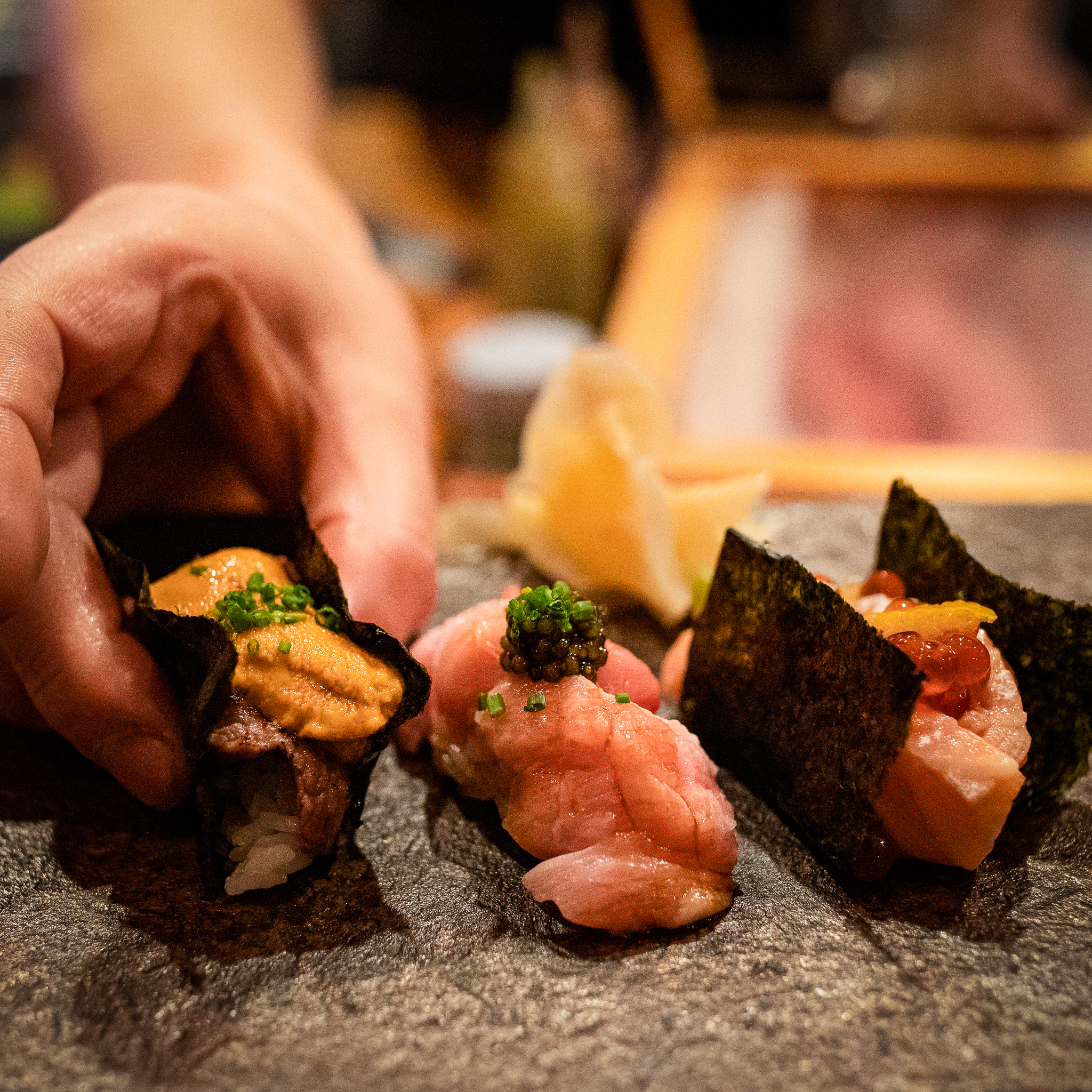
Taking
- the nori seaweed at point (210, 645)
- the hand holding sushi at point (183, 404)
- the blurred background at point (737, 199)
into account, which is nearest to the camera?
the nori seaweed at point (210, 645)

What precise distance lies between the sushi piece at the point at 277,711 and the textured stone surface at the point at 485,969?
93mm

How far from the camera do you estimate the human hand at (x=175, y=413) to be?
5.46 feet

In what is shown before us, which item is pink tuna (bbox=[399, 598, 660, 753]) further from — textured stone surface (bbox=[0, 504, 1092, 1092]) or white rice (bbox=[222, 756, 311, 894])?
white rice (bbox=[222, 756, 311, 894])

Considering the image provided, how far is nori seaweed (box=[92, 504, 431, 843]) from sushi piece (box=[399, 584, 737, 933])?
19 centimetres

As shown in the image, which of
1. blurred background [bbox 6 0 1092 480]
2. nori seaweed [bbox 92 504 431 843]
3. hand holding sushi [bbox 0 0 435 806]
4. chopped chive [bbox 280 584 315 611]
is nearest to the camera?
nori seaweed [bbox 92 504 431 843]

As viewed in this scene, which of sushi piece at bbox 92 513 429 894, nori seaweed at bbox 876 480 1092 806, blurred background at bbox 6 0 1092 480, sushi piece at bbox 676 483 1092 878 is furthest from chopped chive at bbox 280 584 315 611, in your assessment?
blurred background at bbox 6 0 1092 480

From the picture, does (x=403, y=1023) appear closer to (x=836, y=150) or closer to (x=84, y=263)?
(x=84, y=263)

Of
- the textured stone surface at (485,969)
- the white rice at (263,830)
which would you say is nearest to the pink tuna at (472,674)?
the textured stone surface at (485,969)

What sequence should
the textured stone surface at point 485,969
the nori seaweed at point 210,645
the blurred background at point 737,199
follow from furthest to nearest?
the blurred background at point 737,199, the nori seaweed at point 210,645, the textured stone surface at point 485,969

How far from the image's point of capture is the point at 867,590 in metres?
2.02

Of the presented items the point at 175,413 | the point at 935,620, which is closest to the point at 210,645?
the point at 175,413

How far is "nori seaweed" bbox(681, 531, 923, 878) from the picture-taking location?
5.29ft

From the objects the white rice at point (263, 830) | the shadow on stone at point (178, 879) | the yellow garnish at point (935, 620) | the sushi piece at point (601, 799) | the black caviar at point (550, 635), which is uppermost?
the yellow garnish at point (935, 620)

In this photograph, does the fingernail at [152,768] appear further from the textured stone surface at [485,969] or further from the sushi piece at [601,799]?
the sushi piece at [601,799]
